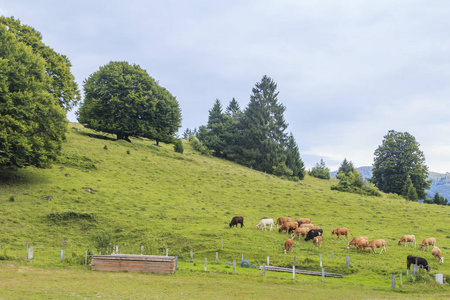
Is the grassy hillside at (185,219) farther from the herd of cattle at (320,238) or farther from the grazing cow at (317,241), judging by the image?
the herd of cattle at (320,238)

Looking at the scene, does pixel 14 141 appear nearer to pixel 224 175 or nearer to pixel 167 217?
pixel 167 217

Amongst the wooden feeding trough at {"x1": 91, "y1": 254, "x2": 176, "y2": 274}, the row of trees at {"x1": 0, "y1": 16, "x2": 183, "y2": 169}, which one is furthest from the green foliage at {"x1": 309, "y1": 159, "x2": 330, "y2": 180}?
the wooden feeding trough at {"x1": 91, "y1": 254, "x2": 176, "y2": 274}

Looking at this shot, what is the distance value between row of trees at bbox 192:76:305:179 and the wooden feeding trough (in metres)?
65.1

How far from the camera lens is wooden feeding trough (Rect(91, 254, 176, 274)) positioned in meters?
22.7

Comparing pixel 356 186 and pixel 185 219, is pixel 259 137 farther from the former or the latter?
pixel 185 219

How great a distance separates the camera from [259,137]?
296 feet

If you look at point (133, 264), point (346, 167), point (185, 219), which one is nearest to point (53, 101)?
Answer: point (185, 219)

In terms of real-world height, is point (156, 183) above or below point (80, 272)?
above

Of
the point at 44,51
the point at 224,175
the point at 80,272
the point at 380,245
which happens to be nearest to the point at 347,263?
the point at 380,245

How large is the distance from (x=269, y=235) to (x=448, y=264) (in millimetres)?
15090

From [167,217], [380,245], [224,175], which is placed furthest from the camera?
[224,175]

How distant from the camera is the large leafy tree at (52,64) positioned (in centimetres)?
4841

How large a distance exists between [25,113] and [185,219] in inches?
824

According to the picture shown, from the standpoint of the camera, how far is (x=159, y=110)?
69.9 metres
